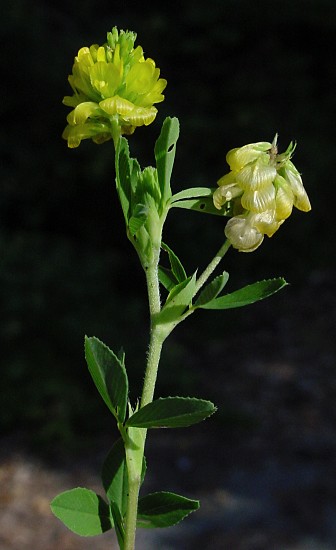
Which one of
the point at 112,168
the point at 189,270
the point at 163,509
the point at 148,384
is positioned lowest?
the point at 189,270

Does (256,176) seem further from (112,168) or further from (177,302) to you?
(112,168)

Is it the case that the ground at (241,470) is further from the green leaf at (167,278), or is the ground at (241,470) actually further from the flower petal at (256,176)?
the flower petal at (256,176)

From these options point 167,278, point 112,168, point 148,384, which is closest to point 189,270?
point 112,168

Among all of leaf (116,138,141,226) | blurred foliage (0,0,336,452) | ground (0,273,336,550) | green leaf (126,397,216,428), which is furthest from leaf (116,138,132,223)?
blurred foliage (0,0,336,452)

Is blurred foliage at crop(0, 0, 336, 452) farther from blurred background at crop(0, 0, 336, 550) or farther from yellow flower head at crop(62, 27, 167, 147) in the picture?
yellow flower head at crop(62, 27, 167, 147)

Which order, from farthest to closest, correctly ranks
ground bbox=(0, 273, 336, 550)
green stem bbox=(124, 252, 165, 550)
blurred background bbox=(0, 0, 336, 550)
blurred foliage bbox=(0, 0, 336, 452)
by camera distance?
1. blurred foliage bbox=(0, 0, 336, 452)
2. blurred background bbox=(0, 0, 336, 550)
3. ground bbox=(0, 273, 336, 550)
4. green stem bbox=(124, 252, 165, 550)
